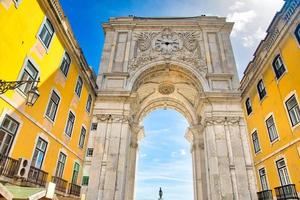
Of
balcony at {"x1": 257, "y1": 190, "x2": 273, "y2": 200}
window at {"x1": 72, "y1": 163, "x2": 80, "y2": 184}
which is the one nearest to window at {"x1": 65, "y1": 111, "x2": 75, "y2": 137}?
window at {"x1": 72, "y1": 163, "x2": 80, "y2": 184}

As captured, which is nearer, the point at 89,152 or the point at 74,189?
the point at 74,189

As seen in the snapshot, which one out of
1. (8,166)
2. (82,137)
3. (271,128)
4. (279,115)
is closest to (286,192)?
(271,128)

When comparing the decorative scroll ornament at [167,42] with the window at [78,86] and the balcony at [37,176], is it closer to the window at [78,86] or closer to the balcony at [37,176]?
the window at [78,86]

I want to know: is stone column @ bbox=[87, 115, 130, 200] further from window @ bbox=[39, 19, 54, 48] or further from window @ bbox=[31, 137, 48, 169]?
window @ bbox=[39, 19, 54, 48]

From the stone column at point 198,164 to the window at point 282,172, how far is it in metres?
10.3

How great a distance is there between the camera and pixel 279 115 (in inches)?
512

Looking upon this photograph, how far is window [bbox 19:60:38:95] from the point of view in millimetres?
9719

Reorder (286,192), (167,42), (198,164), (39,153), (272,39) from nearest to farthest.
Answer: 1. (39,153)
2. (286,192)
3. (272,39)
4. (167,42)
5. (198,164)

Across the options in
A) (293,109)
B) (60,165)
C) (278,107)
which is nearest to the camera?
(293,109)

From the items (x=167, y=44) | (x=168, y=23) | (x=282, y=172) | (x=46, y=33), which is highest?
(x=168, y=23)

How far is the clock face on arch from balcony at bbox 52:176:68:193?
1621cm

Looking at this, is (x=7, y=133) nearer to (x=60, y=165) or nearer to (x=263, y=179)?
(x=60, y=165)

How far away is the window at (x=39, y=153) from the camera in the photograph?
426 inches

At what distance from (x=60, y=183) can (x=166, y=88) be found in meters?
17.6
